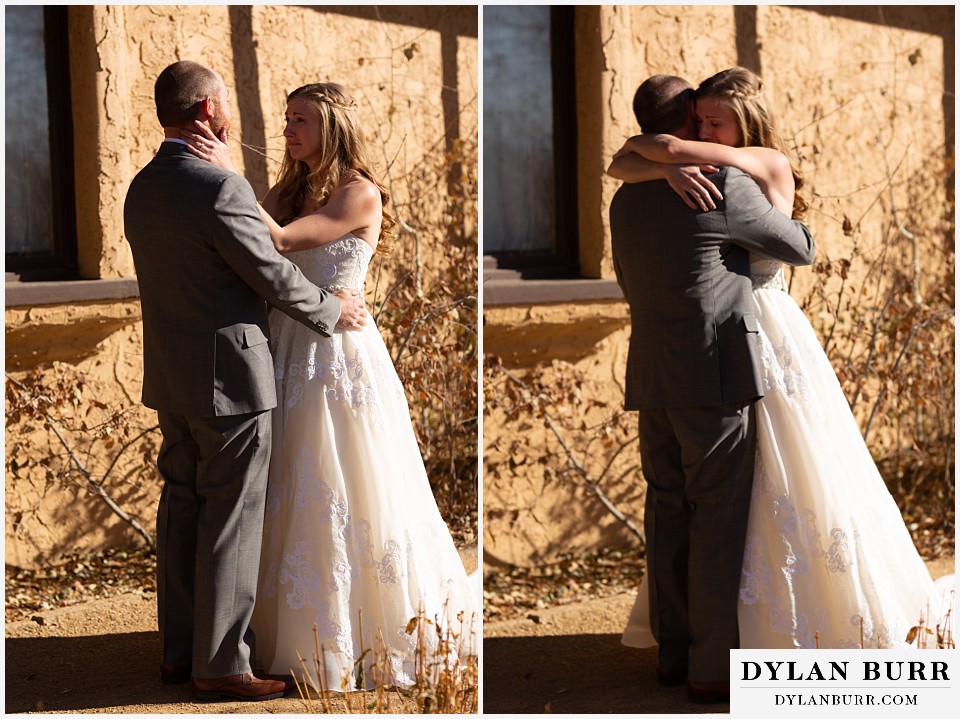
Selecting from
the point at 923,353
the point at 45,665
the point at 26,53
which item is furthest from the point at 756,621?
the point at 26,53

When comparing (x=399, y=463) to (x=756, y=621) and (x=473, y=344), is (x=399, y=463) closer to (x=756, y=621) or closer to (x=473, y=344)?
(x=756, y=621)

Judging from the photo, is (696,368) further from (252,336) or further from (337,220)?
(252,336)

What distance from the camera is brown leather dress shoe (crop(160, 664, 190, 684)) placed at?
296 centimetres

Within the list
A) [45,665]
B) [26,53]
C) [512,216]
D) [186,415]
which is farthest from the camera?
[512,216]

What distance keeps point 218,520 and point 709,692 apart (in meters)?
1.43

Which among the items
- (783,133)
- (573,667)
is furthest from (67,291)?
(783,133)

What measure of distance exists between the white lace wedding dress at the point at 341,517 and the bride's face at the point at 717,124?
1024 millimetres

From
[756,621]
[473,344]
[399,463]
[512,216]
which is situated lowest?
[756,621]

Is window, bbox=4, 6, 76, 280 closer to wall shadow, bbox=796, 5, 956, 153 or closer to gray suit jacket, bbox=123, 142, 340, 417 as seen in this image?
gray suit jacket, bbox=123, 142, 340, 417

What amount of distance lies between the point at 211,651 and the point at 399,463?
0.71 m

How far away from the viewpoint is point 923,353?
481 centimetres

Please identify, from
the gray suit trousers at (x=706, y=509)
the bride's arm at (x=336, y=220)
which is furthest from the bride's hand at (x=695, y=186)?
the bride's arm at (x=336, y=220)

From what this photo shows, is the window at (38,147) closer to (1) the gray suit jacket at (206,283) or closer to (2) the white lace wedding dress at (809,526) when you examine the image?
(1) the gray suit jacket at (206,283)

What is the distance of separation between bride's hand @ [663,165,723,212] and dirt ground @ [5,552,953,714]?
140 centimetres
